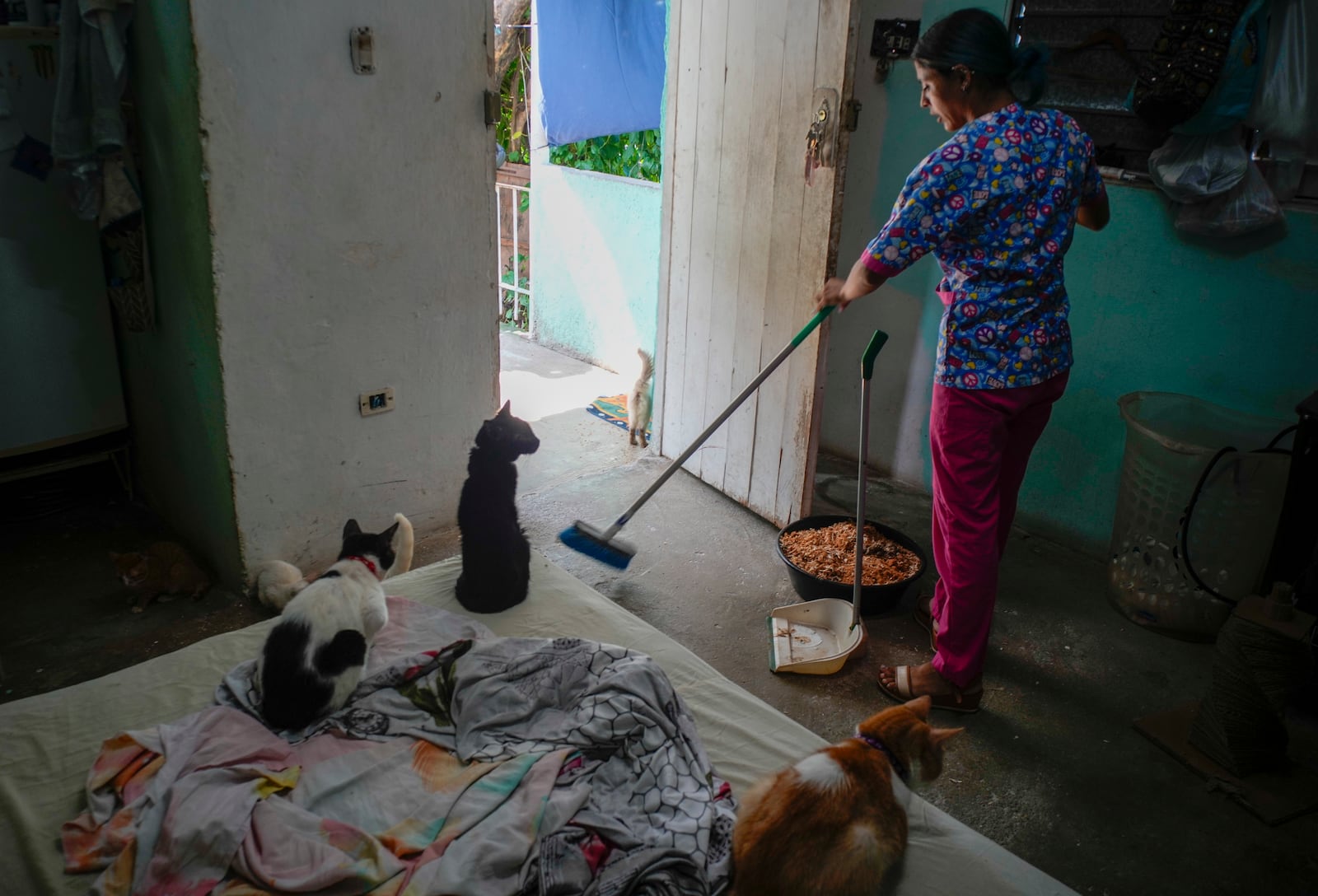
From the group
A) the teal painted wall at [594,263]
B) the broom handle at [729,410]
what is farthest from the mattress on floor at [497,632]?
the teal painted wall at [594,263]

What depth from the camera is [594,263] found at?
507 cm

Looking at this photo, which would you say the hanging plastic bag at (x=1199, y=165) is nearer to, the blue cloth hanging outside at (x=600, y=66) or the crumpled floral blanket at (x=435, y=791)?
the crumpled floral blanket at (x=435, y=791)

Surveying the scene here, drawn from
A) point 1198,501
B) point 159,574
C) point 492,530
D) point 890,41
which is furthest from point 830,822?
point 890,41

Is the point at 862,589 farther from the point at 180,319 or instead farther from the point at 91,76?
the point at 91,76

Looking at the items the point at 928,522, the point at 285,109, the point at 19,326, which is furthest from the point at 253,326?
the point at 928,522

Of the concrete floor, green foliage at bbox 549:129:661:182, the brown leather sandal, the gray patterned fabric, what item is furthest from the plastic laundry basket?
green foliage at bbox 549:129:661:182

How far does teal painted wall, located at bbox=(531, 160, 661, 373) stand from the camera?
4.77 m

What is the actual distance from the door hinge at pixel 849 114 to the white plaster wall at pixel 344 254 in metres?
1.17

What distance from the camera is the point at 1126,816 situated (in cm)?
212

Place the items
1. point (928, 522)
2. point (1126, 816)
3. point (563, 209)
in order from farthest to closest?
1. point (563, 209)
2. point (928, 522)
3. point (1126, 816)

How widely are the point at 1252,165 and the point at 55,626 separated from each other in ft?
12.7

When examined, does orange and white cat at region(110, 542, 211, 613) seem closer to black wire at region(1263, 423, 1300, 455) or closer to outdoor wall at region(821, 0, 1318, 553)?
outdoor wall at region(821, 0, 1318, 553)

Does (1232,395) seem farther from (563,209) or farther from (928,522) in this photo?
(563,209)

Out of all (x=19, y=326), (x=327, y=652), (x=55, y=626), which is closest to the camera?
(x=327, y=652)
